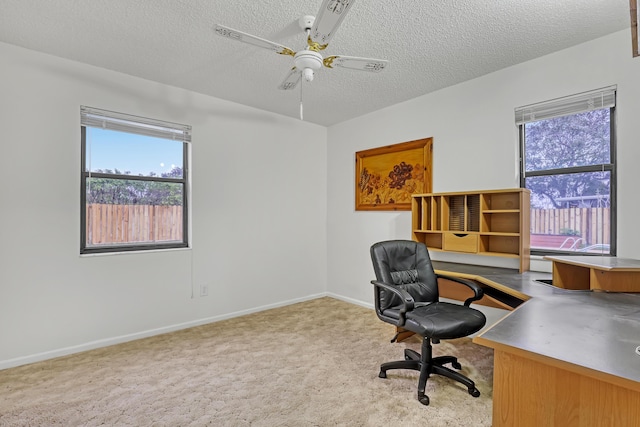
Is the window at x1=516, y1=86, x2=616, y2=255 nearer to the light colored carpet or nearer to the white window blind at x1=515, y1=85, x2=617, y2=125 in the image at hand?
the white window blind at x1=515, y1=85, x2=617, y2=125

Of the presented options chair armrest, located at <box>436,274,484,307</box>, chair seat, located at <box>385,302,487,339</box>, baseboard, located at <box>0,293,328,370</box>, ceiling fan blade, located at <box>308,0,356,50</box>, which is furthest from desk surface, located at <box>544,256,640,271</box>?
baseboard, located at <box>0,293,328,370</box>

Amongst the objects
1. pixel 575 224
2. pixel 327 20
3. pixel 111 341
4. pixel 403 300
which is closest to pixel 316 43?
pixel 327 20

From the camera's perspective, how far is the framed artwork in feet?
11.6

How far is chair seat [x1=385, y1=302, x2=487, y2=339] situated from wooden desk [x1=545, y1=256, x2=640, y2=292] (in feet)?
1.98

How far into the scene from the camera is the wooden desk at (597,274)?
1.83 meters

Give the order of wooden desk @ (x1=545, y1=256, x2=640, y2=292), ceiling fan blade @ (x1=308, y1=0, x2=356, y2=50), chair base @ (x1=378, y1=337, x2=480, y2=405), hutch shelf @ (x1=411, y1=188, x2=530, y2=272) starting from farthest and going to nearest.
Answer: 1. hutch shelf @ (x1=411, y1=188, x2=530, y2=272)
2. chair base @ (x1=378, y1=337, x2=480, y2=405)
3. wooden desk @ (x1=545, y1=256, x2=640, y2=292)
4. ceiling fan blade @ (x1=308, y1=0, x2=356, y2=50)

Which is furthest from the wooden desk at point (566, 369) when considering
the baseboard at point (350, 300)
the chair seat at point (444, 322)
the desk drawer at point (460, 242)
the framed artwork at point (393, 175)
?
the baseboard at point (350, 300)

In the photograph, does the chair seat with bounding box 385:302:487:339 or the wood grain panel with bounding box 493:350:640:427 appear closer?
the wood grain panel with bounding box 493:350:640:427

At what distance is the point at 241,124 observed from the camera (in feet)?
12.4

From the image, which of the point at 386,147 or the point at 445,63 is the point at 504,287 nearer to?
the point at 445,63

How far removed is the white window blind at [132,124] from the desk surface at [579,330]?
10.7 feet

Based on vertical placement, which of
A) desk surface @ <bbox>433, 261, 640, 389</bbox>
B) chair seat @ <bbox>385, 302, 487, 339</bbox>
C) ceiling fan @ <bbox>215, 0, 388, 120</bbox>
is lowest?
chair seat @ <bbox>385, 302, 487, 339</bbox>

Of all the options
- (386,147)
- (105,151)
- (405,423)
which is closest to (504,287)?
(405,423)

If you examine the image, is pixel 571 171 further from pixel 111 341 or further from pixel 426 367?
pixel 111 341
